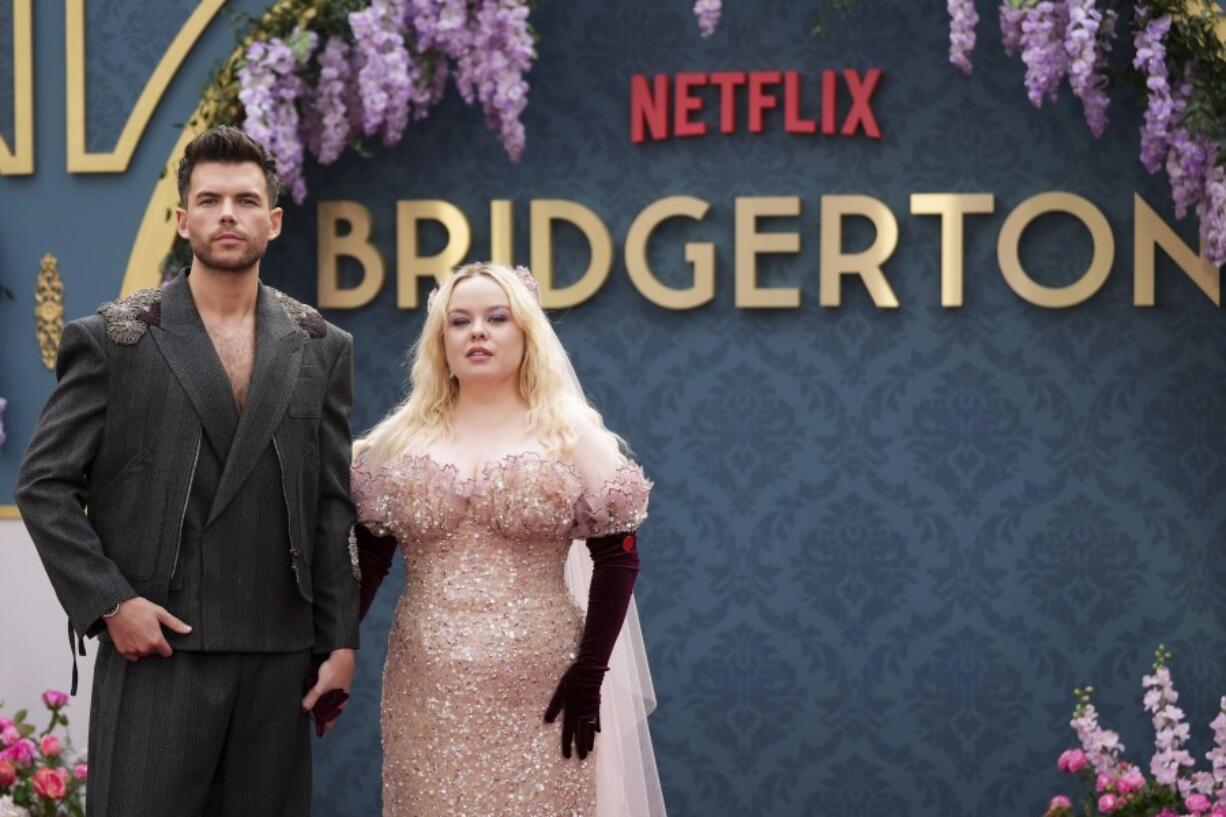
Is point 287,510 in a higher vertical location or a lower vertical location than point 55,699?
higher

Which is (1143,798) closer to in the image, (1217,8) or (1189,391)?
(1189,391)

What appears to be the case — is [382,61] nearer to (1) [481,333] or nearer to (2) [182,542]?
(1) [481,333]

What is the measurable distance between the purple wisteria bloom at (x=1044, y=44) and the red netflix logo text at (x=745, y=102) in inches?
22.1

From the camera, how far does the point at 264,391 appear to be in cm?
317

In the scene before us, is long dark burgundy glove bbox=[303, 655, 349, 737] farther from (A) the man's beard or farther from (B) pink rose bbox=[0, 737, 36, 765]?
(B) pink rose bbox=[0, 737, 36, 765]

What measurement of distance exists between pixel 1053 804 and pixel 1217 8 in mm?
2273

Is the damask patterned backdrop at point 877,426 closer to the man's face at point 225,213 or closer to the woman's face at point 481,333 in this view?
the woman's face at point 481,333

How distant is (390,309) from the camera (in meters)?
5.65

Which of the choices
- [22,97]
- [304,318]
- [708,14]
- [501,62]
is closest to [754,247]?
[708,14]

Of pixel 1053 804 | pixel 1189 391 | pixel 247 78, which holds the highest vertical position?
pixel 247 78

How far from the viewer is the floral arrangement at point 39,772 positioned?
15.0ft

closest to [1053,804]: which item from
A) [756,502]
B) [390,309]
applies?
[756,502]

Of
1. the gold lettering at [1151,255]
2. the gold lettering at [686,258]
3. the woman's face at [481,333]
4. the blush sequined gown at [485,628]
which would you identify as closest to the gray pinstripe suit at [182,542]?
the blush sequined gown at [485,628]

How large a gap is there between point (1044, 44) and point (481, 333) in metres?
2.24
